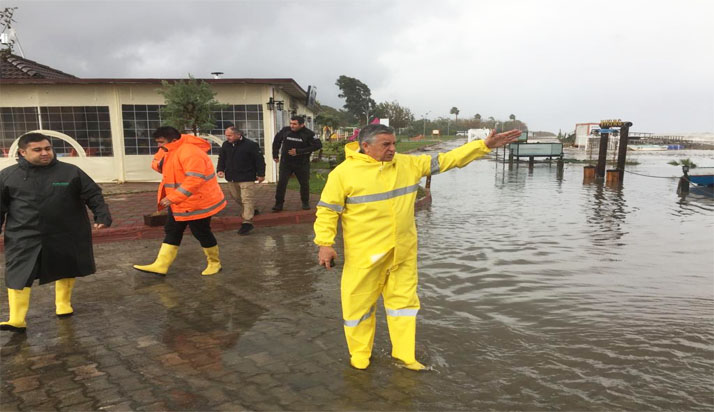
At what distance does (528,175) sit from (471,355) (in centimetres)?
1882

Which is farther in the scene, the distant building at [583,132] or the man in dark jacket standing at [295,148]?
the distant building at [583,132]

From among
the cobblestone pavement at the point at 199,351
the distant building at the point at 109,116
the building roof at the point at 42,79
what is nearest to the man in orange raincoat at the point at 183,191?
the cobblestone pavement at the point at 199,351

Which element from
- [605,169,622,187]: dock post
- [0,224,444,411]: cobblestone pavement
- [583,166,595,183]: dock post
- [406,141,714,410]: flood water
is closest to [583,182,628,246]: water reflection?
[406,141,714,410]: flood water

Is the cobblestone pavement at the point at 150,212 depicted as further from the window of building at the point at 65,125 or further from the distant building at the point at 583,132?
the distant building at the point at 583,132

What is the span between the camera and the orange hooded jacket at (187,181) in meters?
5.58

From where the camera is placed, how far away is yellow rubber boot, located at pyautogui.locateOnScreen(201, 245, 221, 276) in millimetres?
5973

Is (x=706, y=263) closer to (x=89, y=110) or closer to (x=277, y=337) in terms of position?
(x=277, y=337)

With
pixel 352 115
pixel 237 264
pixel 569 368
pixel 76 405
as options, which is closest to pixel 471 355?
pixel 569 368

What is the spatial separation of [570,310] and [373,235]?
2578 mm

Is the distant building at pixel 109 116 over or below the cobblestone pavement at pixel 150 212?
over

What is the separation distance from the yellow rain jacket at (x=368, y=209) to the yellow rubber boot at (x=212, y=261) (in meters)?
2.95

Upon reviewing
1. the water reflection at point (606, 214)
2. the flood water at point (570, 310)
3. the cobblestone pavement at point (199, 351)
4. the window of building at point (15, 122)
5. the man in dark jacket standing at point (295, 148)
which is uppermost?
the window of building at point (15, 122)

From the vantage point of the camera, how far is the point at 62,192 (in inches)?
169

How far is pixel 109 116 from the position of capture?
14383 mm
